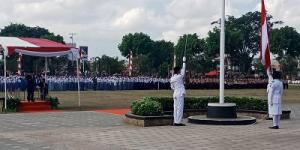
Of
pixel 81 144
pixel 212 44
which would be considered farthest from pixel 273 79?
pixel 212 44

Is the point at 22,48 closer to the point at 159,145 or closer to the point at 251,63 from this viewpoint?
the point at 159,145

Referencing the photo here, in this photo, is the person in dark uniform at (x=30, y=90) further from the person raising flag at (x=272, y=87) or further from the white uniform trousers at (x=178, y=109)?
the person raising flag at (x=272, y=87)

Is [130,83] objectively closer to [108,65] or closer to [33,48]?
[33,48]

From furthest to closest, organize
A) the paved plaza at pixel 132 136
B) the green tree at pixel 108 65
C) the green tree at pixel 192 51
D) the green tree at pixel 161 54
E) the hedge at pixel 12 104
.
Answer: the green tree at pixel 161 54 < the green tree at pixel 108 65 < the green tree at pixel 192 51 < the hedge at pixel 12 104 < the paved plaza at pixel 132 136

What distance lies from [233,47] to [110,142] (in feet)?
204

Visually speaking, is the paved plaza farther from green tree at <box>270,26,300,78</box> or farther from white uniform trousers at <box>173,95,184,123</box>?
green tree at <box>270,26,300,78</box>

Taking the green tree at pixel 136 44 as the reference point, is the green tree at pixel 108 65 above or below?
below

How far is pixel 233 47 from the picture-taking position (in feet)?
236

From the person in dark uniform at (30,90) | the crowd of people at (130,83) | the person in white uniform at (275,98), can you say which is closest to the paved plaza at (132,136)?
the person in white uniform at (275,98)

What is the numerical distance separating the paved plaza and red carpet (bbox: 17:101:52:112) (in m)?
4.60

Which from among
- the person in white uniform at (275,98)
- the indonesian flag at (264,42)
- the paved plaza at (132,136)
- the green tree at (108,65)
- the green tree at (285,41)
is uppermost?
the green tree at (285,41)

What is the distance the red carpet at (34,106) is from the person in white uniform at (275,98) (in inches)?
426

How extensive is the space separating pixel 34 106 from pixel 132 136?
34.0 ft

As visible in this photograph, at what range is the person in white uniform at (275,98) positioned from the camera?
1443 cm
